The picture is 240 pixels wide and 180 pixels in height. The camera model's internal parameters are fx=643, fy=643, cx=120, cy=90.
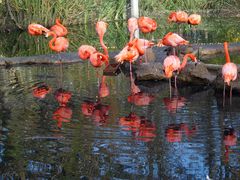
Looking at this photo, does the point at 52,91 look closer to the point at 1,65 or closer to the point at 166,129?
the point at 166,129

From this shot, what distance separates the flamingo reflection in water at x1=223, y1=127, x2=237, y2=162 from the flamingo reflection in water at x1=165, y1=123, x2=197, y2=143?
26 centimetres

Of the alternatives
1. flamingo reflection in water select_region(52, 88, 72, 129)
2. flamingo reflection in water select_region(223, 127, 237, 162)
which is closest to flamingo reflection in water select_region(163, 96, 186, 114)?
flamingo reflection in water select_region(223, 127, 237, 162)

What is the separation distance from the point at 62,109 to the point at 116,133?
3.68ft

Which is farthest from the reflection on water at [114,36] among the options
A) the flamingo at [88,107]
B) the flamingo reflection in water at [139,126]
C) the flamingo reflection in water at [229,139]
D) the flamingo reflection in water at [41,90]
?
the flamingo reflection in water at [229,139]

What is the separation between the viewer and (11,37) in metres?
16.8

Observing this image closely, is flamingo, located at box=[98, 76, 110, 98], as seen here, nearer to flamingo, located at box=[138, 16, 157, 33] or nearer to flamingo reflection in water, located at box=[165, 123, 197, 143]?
flamingo, located at box=[138, 16, 157, 33]

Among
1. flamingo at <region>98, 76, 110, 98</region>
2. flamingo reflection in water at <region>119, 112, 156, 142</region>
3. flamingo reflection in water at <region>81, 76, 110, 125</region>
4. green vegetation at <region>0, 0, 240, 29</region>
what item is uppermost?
green vegetation at <region>0, 0, 240, 29</region>

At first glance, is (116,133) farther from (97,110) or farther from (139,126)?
(97,110)

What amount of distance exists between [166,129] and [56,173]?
4.29 feet

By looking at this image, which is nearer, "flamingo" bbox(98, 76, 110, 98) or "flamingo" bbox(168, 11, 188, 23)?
"flamingo" bbox(98, 76, 110, 98)

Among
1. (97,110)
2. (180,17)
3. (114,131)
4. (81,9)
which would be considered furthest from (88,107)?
(81,9)

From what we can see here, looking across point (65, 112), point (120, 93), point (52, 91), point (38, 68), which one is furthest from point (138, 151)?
point (38, 68)

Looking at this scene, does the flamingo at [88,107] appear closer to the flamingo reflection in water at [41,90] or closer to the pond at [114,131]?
the pond at [114,131]

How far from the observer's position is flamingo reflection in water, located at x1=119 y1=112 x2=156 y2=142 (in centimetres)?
506
